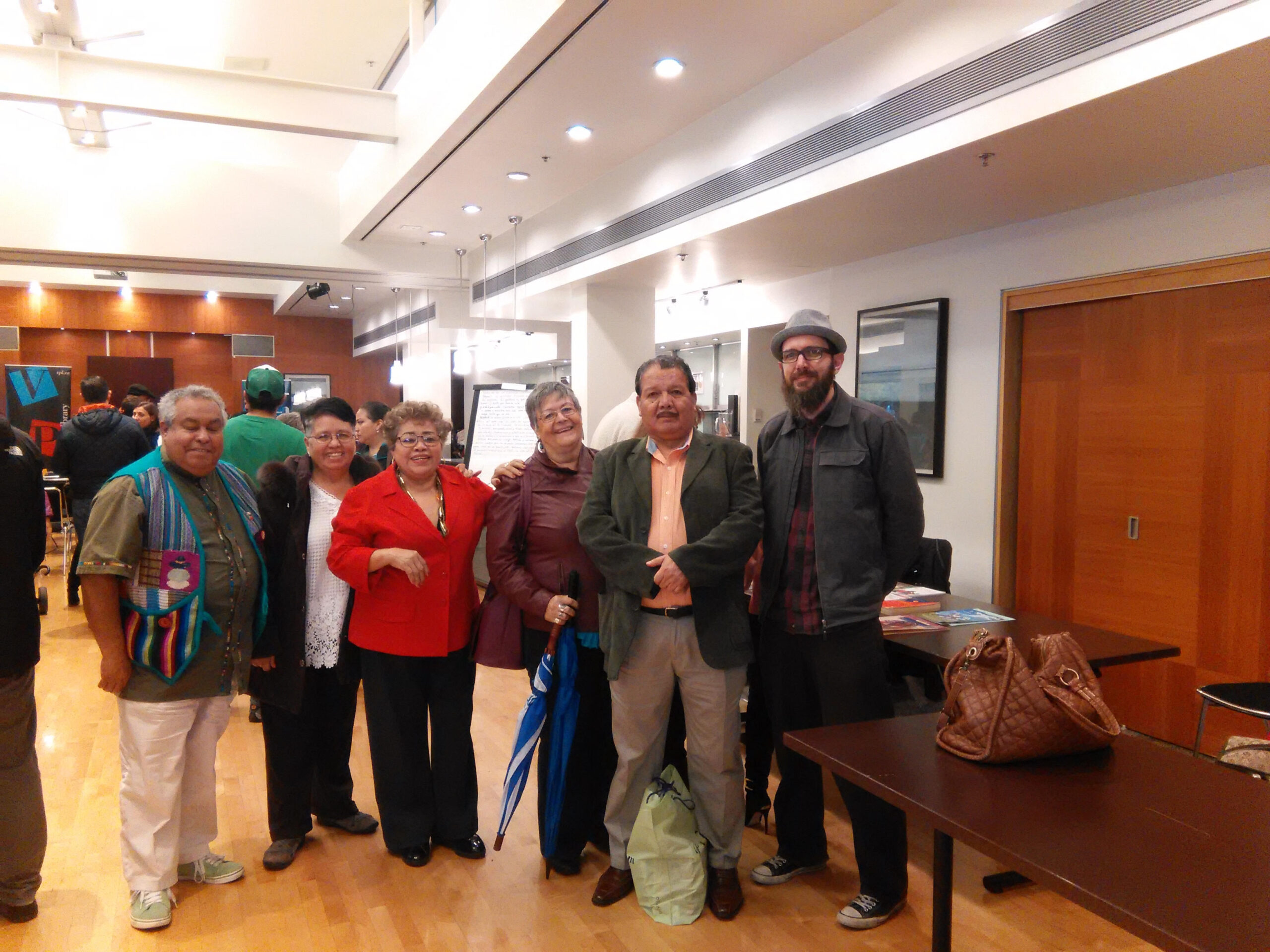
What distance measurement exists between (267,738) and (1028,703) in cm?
255

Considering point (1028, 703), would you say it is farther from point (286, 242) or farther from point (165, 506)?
point (286, 242)

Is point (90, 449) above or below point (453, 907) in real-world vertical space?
above

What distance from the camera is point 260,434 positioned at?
4.20m

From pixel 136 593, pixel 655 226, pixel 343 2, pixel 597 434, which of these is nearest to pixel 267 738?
pixel 136 593

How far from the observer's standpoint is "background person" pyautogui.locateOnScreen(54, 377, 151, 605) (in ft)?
21.1

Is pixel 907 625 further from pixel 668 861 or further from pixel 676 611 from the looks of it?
pixel 668 861

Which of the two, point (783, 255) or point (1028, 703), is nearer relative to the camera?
point (1028, 703)

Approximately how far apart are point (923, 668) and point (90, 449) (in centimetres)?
603

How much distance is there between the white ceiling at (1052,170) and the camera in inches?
117

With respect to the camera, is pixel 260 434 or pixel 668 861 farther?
pixel 260 434

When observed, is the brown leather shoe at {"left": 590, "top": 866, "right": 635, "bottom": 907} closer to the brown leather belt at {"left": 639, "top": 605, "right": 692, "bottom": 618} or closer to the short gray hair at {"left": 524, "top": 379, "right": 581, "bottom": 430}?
the brown leather belt at {"left": 639, "top": 605, "right": 692, "bottom": 618}

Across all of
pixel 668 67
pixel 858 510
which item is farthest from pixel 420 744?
pixel 668 67

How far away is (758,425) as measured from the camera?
823 cm

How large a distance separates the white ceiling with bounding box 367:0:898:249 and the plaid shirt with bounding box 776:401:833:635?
211 centimetres
